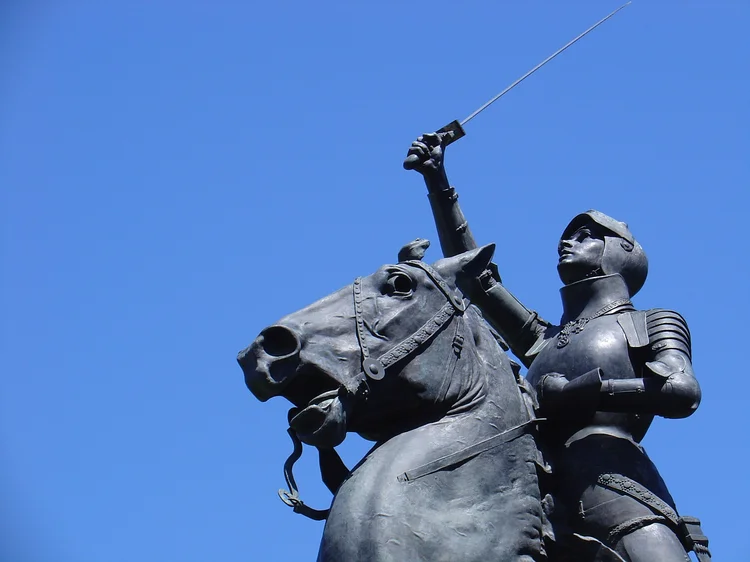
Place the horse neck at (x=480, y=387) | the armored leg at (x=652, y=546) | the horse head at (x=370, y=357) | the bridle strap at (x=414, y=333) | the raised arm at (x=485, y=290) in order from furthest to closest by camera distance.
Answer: the raised arm at (x=485, y=290)
the armored leg at (x=652, y=546)
the horse neck at (x=480, y=387)
the bridle strap at (x=414, y=333)
the horse head at (x=370, y=357)

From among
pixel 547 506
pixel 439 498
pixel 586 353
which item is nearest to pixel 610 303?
pixel 586 353

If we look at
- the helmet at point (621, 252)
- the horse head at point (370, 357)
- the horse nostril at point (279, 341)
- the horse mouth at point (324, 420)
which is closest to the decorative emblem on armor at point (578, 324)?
the helmet at point (621, 252)

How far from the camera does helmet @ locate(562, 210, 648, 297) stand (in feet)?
30.4

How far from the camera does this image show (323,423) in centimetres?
713

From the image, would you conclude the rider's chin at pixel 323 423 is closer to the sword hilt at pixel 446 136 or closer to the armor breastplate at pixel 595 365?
the armor breastplate at pixel 595 365

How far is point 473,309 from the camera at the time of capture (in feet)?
27.5

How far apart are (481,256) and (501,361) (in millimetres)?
640

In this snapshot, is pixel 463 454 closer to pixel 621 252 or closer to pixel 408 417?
pixel 408 417

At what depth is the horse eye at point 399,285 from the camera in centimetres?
772

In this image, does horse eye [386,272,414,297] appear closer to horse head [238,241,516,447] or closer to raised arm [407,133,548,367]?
horse head [238,241,516,447]

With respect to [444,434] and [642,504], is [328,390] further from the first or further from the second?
[642,504]

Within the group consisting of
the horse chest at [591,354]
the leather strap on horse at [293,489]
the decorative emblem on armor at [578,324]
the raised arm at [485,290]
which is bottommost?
the leather strap on horse at [293,489]

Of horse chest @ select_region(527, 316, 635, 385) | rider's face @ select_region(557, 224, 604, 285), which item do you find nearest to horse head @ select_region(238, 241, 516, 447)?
horse chest @ select_region(527, 316, 635, 385)

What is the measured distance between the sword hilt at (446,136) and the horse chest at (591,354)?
151 centimetres
